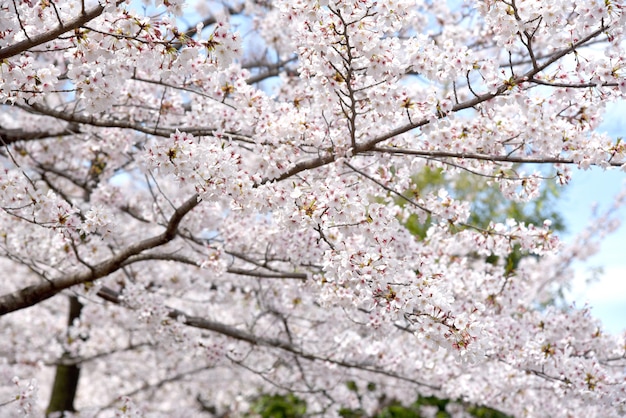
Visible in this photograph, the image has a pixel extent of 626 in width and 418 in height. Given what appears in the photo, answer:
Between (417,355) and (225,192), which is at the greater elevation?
(417,355)

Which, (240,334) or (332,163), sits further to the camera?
(240,334)

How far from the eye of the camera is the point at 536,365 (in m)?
5.00

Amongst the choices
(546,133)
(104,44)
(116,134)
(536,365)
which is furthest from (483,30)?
(104,44)

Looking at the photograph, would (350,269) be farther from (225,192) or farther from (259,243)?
(259,243)

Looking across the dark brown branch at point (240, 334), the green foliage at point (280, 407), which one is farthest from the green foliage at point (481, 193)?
the dark brown branch at point (240, 334)

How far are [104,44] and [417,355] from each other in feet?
14.7

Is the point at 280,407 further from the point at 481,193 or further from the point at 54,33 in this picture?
the point at 54,33

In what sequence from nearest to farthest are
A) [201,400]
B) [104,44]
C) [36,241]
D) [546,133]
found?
[104,44]
[546,133]
[36,241]
[201,400]

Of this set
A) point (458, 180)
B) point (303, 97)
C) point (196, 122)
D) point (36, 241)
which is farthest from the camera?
point (458, 180)

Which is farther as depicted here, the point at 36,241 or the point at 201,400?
the point at 201,400

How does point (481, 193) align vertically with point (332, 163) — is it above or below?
above

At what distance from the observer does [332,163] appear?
3930 mm

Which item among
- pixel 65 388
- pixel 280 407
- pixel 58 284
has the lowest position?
pixel 58 284

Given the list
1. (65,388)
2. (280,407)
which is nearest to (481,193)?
(280,407)
